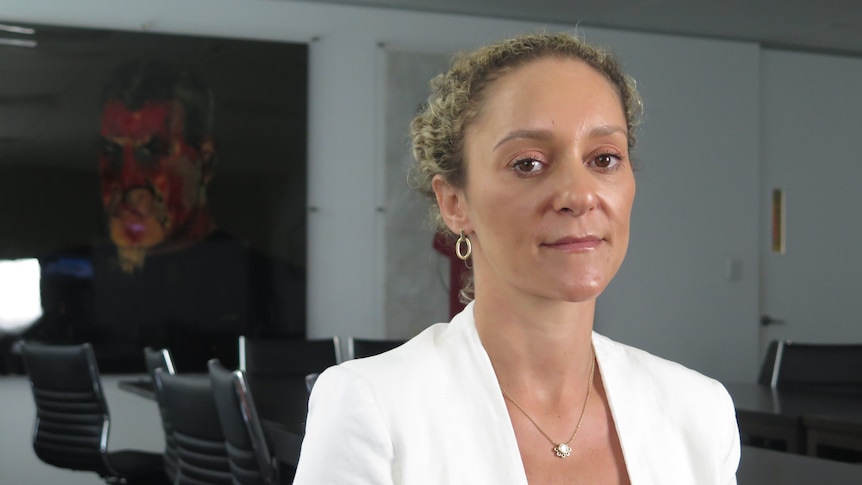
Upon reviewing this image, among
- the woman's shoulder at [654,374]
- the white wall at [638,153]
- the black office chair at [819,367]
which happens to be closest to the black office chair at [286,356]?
the white wall at [638,153]

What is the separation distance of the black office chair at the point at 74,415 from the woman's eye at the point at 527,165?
354cm

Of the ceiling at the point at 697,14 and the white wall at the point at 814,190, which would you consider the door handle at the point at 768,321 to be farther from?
the ceiling at the point at 697,14

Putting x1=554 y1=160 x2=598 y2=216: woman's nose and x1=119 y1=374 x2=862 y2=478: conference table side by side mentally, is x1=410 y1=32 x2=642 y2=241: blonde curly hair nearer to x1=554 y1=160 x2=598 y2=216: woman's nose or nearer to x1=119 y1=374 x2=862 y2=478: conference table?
x1=554 y1=160 x2=598 y2=216: woman's nose

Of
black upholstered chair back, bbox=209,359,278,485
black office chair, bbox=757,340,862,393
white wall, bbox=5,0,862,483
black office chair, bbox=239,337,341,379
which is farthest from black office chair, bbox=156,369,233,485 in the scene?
white wall, bbox=5,0,862,483

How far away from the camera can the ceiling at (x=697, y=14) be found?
21.0 ft

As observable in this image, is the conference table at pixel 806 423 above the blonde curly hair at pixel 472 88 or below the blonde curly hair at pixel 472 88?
below

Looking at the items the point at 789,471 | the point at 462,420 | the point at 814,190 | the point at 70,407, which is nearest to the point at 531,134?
the point at 462,420

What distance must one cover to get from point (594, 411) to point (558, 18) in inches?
228

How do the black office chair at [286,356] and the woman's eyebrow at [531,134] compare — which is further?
the black office chair at [286,356]

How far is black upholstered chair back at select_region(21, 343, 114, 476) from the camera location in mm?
4434

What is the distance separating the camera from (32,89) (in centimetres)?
564

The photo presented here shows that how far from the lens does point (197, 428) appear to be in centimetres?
302

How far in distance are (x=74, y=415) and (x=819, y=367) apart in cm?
306

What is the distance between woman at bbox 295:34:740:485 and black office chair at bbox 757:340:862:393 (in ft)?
10.7
